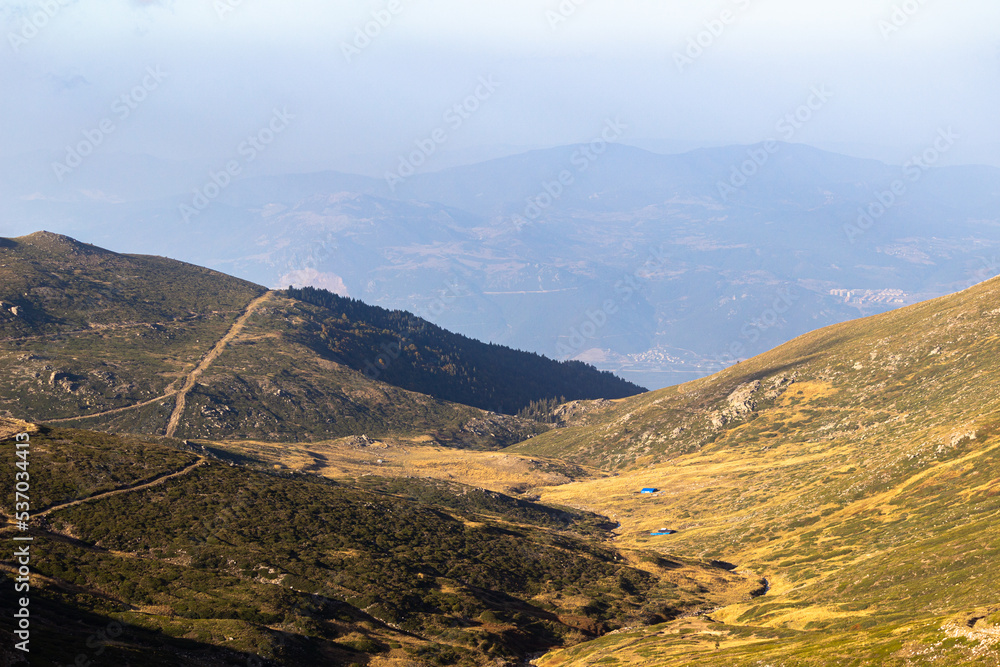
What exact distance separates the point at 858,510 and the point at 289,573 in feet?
300

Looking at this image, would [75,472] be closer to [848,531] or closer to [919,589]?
[919,589]

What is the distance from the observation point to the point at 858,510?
108312 mm

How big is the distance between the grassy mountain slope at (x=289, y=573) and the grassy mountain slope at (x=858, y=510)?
12371mm

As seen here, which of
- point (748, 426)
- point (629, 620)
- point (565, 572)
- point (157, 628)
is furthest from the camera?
point (748, 426)

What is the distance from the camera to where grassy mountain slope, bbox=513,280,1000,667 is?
56.7 meters

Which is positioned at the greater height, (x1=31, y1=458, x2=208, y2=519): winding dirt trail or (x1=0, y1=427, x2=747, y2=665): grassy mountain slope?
(x1=31, y1=458, x2=208, y2=519): winding dirt trail

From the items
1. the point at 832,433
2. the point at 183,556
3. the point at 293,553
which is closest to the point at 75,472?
the point at 183,556

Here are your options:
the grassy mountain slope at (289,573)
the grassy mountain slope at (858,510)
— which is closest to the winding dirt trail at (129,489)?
the grassy mountain slope at (289,573)

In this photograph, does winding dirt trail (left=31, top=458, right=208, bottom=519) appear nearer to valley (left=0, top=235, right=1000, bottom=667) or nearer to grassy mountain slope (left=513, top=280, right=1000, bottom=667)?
valley (left=0, top=235, right=1000, bottom=667)

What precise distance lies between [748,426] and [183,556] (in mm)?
168491

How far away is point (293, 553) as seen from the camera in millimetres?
83125

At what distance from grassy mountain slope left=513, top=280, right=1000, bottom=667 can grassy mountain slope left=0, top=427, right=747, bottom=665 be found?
12.4 metres

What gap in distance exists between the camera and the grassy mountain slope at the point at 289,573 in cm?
5797

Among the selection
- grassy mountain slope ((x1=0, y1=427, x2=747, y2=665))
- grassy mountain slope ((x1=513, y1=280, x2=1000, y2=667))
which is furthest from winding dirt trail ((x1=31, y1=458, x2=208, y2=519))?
grassy mountain slope ((x1=513, y1=280, x2=1000, y2=667))
